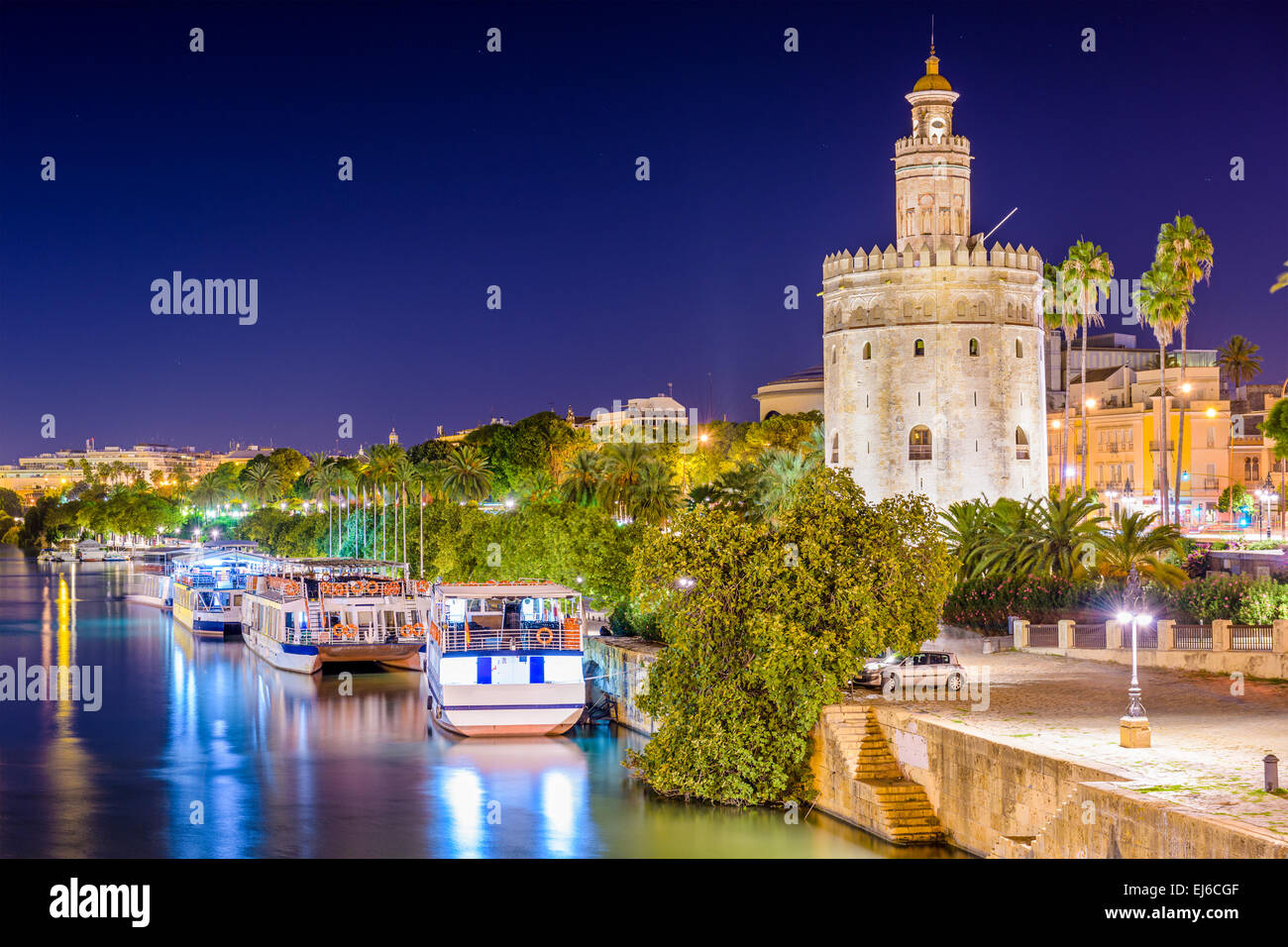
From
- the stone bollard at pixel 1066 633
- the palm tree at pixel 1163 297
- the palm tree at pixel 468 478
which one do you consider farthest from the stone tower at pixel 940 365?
the palm tree at pixel 468 478

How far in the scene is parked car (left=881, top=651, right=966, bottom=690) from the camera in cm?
2680

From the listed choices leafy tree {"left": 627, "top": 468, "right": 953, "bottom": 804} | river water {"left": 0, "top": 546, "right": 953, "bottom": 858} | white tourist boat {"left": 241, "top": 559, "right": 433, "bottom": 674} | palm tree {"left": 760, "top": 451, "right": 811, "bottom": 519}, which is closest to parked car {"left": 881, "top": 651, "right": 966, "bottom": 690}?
leafy tree {"left": 627, "top": 468, "right": 953, "bottom": 804}

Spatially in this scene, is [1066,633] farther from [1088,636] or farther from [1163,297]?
[1163,297]

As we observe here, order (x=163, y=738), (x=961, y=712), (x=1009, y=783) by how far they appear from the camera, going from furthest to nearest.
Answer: (x=163, y=738) → (x=961, y=712) → (x=1009, y=783)

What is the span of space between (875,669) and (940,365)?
23101mm

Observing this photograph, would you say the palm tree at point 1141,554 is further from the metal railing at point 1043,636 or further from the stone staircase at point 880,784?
the stone staircase at point 880,784

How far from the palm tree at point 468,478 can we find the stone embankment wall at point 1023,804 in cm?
7711

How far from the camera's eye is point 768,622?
83.5 feet

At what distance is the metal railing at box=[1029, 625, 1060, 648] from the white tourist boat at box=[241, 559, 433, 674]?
22.2 meters

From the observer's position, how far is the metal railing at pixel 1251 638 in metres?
28.1
